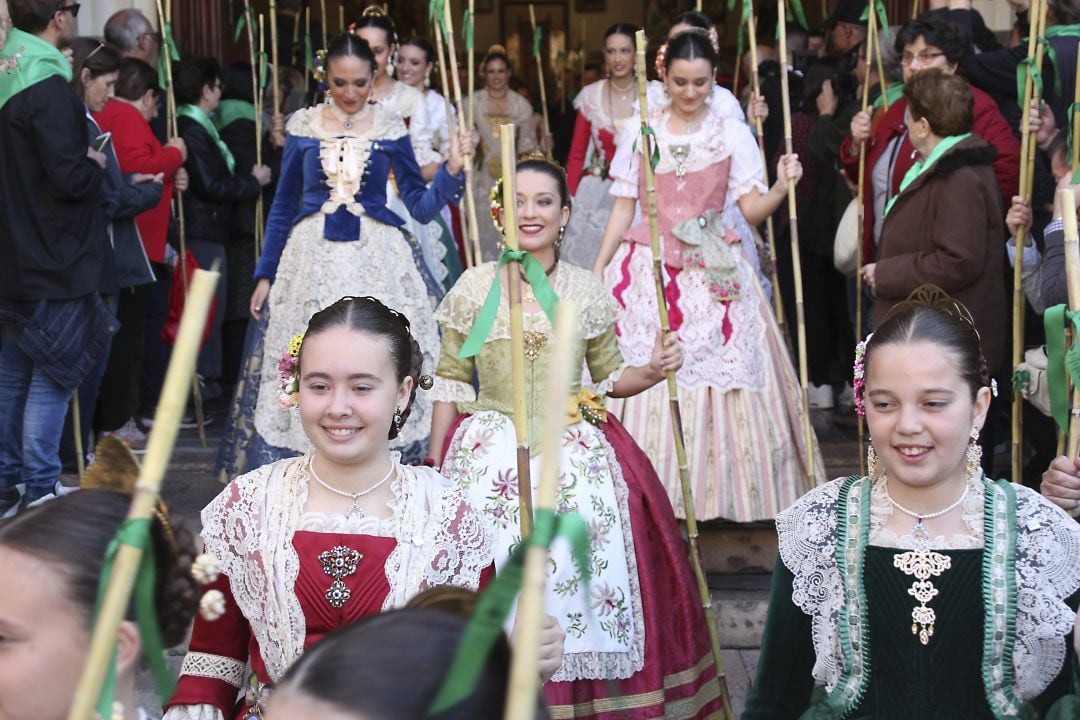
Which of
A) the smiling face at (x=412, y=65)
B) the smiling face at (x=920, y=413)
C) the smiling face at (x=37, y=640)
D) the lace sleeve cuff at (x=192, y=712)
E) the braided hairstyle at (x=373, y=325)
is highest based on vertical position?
the smiling face at (x=412, y=65)

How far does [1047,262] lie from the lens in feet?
11.9

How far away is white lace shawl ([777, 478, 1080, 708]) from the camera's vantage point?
230 centimetres

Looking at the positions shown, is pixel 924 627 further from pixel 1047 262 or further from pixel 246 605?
pixel 1047 262

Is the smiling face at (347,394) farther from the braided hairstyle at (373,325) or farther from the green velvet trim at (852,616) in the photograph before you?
the green velvet trim at (852,616)

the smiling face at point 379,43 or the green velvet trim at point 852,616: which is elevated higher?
the smiling face at point 379,43

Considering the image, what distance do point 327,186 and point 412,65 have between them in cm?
225

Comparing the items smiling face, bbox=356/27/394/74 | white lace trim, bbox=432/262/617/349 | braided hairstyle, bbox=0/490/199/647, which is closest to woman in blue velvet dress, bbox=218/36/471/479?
smiling face, bbox=356/27/394/74

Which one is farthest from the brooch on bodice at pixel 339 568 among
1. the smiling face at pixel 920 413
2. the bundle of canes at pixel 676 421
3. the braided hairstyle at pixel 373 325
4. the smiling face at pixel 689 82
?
the smiling face at pixel 689 82

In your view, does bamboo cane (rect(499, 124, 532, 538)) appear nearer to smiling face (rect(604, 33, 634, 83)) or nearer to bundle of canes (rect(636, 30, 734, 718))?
bundle of canes (rect(636, 30, 734, 718))

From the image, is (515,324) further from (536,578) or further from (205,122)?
(205,122)

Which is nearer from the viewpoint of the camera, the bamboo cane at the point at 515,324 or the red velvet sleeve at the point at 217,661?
the bamboo cane at the point at 515,324

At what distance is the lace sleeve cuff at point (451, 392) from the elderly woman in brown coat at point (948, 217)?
4.56 feet

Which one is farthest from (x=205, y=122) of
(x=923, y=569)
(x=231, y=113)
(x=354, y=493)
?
(x=923, y=569)

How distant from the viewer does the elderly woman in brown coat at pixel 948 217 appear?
163 inches
